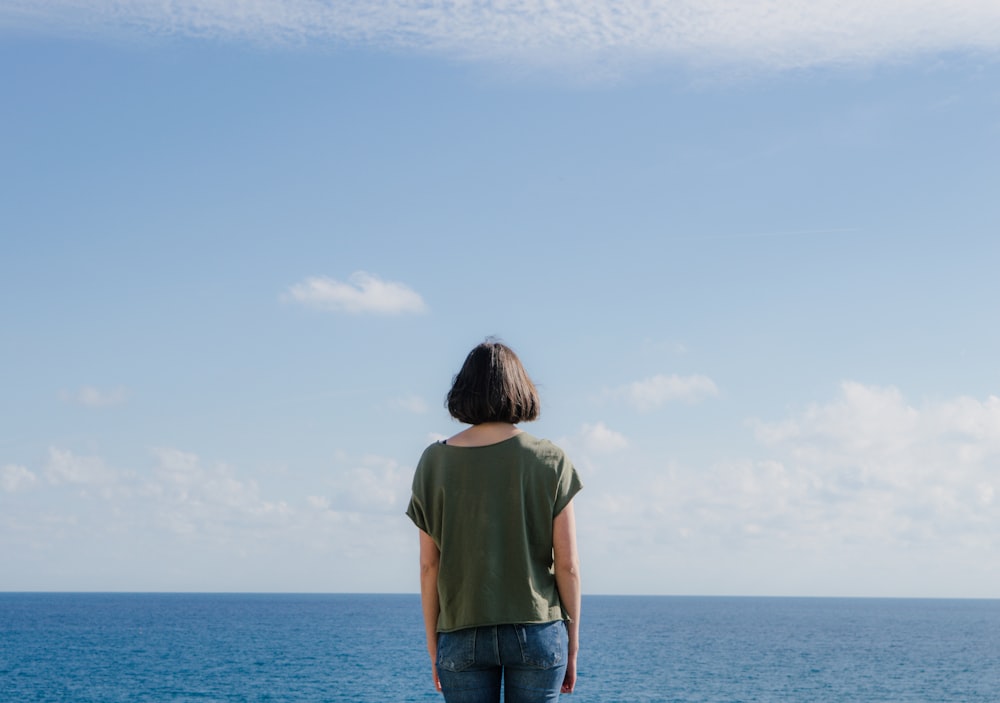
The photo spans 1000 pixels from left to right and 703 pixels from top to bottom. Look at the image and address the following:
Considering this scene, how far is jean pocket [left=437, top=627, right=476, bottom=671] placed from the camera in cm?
374

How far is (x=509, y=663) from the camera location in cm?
373

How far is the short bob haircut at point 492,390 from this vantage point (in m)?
3.81

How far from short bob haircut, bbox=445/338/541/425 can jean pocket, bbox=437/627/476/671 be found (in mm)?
797

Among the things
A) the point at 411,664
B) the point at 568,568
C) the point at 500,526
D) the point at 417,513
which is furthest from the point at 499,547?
the point at 411,664

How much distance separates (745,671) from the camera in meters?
75.6

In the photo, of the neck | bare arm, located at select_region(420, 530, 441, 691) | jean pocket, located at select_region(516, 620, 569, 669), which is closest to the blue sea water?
bare arm, located at select_region(420, 530, 441, 691)

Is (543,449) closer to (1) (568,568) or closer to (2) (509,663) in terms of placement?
(1) (568,568)

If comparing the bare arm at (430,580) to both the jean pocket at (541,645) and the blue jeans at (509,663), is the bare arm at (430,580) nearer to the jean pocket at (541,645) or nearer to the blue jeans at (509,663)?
the blue jeans at (509,663)

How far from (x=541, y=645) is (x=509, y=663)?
141 mm

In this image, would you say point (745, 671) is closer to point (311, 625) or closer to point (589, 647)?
point (589, 647)

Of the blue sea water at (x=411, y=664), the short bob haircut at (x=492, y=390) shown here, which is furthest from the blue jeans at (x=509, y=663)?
the blue sea water at (x=411, y=664)

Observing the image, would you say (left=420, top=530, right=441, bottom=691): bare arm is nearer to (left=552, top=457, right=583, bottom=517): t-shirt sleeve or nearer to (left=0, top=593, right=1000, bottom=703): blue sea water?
(left=552, top=457, right=583, bottom=517): t-shirt sleeve

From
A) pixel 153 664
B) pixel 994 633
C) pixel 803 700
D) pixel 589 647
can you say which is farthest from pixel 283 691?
pixel 994 633

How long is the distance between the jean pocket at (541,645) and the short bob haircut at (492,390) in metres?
0.78
